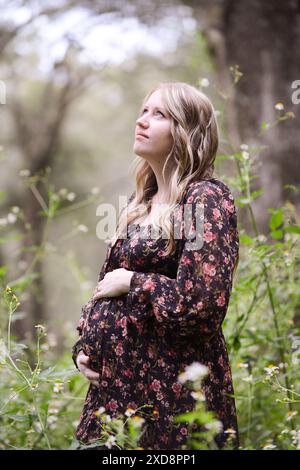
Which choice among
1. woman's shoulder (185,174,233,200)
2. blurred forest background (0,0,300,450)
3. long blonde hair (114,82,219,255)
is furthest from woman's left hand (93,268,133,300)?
blurred forest background (0,0,300,450)

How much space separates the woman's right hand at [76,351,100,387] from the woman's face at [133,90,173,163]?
80 cm

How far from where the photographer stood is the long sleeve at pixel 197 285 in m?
1.82

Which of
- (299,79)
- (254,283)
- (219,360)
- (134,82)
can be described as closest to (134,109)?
(134,82)

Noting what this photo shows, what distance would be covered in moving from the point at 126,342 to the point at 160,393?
0.69 ft

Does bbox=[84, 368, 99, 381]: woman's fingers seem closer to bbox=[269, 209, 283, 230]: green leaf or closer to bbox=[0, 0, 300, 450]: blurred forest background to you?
bbox=[0, 0, 300, 450]: blurred forest background

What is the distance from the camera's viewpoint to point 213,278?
1.82 metres

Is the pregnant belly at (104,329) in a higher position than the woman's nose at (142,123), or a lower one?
lower

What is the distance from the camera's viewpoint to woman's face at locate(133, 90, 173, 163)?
6.95 feet

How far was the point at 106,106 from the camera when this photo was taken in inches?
584

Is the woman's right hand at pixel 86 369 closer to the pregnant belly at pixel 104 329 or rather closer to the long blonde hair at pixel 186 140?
the pregnant belly at pixel 104 329

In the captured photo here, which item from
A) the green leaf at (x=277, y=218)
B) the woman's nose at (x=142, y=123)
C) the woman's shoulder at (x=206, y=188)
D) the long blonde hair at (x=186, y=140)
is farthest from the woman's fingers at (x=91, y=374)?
the green leaf at (x=277, y=218)

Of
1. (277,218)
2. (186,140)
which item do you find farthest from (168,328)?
(277,218)

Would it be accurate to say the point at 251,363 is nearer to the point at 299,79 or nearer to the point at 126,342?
the point at 126,342

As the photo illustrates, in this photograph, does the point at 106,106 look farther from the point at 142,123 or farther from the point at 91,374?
the point at 91,374
